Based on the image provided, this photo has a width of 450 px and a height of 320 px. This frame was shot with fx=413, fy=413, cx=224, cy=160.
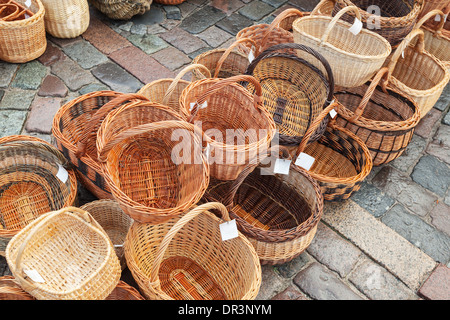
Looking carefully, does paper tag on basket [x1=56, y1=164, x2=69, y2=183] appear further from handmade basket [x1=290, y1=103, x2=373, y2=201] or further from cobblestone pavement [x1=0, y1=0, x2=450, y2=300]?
handmade basket [x1=290, y1=103, x2=373, y2=201]

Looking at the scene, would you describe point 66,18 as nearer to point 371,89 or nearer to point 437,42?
point 371,89

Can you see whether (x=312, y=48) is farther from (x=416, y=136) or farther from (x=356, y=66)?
(x=416, y=136)

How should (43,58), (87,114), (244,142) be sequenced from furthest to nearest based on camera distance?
(43,58) < (87,114) < (244,142)

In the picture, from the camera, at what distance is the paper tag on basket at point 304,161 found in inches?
113

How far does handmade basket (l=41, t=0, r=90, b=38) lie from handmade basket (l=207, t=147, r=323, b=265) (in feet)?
7.43

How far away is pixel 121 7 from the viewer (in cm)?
427

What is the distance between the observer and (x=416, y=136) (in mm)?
3816

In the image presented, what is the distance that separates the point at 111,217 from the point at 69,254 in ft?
1.42

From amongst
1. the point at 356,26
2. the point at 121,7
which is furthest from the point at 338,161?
the point at 121,7

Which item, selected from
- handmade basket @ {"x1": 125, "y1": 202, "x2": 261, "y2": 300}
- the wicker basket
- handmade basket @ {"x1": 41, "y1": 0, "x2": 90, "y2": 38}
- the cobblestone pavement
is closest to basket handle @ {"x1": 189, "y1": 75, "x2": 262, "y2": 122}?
handmade basket @ {"x1": 125, "y1": 202, "x2": 261, "y2": 300}

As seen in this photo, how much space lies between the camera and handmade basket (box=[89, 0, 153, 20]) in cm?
424
